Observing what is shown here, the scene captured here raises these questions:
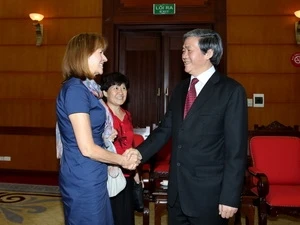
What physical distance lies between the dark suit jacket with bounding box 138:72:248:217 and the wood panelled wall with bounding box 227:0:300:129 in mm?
3875

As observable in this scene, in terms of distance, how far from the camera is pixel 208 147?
175 cm

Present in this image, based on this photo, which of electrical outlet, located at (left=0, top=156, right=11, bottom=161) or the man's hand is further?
electrical outlet, located at (left=0, top=156, right=11, bottom=161)

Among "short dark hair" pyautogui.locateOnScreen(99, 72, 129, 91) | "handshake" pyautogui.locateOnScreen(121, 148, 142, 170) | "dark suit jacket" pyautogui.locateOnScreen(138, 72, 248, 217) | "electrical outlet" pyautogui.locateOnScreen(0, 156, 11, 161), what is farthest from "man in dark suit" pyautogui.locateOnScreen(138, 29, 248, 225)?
"electrical outlet" pyautogui.locateOnScreen(0, 156, 11, 161)

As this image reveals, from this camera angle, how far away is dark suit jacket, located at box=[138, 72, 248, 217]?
1674 millimetres

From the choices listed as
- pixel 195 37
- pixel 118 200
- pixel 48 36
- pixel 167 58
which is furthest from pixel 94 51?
pixel 48 36

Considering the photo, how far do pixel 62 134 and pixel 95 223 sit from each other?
1.65 feet

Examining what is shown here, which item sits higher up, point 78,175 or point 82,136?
point 82,136

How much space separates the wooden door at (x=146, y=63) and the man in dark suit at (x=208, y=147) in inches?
151

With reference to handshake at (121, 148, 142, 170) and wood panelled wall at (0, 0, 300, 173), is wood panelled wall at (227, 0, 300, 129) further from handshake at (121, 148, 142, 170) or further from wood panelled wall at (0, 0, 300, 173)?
handshake at (121, 148, 142, 170)

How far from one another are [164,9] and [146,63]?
38.3 inches

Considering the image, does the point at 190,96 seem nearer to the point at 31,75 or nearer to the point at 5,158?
the point at 31,75

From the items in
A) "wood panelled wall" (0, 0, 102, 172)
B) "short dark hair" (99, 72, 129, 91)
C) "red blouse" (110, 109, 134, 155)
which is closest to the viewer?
"red blouse" (110, 109, 134, 155)

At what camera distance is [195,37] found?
191 centimetres

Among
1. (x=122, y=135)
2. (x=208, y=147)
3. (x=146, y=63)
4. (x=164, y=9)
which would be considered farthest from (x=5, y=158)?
(x=208, y=147)
